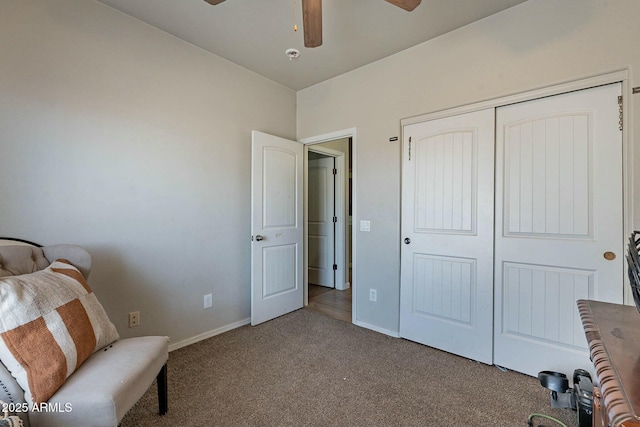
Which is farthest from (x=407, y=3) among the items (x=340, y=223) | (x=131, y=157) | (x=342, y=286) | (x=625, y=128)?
(x=342, y=286)

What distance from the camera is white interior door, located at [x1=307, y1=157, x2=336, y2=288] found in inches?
175

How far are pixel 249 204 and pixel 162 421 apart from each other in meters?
1.92

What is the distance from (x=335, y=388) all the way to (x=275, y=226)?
5.62ft

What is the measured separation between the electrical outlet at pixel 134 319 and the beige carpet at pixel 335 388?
39 centimetres

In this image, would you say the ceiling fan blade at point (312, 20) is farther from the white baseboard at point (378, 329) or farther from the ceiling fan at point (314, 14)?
the white baseboard at point (378, 329)

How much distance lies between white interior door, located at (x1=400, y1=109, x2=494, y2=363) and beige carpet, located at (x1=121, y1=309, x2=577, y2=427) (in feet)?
0.79

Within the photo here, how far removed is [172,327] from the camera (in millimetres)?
2471

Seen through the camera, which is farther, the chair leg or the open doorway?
the open doorway

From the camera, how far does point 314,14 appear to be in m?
1.59

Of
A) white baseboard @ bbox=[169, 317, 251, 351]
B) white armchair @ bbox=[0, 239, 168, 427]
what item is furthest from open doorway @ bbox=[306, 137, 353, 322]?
white armchair @ bbox=[0, 239, 168, 427]

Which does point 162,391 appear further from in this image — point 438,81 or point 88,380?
point 438,81

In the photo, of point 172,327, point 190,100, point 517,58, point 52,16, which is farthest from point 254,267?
point 517,58

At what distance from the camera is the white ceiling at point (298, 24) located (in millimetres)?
2076

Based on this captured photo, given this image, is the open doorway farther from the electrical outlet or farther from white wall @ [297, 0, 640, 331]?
the electrical outlet
